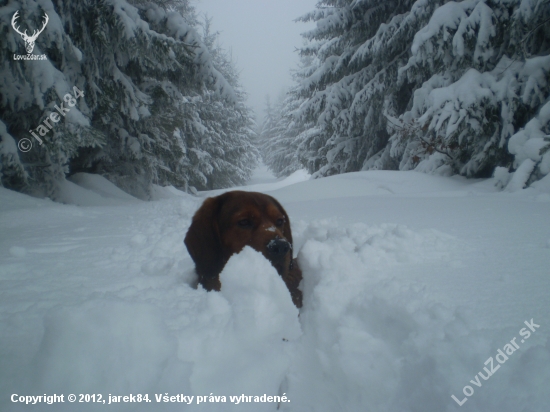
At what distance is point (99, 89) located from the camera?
657cm

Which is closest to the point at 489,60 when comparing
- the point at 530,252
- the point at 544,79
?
the point at 544,79

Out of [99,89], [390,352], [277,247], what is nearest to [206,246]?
[277,247]

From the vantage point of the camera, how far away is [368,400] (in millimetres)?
890

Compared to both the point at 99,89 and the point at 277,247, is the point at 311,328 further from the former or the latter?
the point at 99,89

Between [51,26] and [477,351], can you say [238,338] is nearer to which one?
[477,351]

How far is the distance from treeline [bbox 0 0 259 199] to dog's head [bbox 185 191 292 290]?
446cm

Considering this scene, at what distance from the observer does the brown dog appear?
1.78 m

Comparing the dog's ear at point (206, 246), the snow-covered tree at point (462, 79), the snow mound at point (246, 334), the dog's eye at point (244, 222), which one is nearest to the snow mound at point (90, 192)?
the dog's ear at point (206, 246)

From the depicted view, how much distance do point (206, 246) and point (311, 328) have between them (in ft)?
3.28

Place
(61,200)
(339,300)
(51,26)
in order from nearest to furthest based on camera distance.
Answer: (339,300), (51,26), (61,200)

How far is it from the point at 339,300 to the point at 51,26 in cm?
625

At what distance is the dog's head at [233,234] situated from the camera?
1.79m

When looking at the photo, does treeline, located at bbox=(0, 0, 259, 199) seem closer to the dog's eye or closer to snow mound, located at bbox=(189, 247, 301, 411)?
the dog's eye

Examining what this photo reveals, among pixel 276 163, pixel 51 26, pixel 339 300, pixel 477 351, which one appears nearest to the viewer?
pixel 477 351
